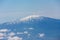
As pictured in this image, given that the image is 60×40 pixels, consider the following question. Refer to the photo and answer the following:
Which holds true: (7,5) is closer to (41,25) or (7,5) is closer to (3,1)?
(3,1)

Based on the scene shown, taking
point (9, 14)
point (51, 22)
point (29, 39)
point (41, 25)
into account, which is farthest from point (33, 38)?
point (9, 14)

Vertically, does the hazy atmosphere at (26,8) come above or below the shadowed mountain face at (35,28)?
above

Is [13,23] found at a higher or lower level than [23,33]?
higher

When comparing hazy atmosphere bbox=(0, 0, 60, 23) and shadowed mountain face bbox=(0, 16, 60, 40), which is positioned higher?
hazy atmosphere bbox=(0, 0, 60, 23)

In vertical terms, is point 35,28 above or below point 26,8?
below

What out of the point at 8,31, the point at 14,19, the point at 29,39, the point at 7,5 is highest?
the point at 7,5

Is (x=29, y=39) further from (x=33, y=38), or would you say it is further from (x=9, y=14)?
(x=9, y=14)
